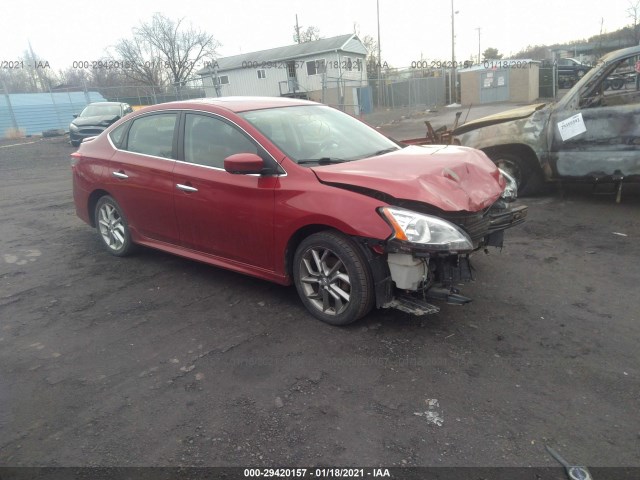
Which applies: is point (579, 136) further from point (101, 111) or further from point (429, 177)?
point (101, 111)

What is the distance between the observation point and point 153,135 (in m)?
4.96

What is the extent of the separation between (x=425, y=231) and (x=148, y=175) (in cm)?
284

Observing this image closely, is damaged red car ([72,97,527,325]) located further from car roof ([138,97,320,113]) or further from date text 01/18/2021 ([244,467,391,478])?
date text 01/18/2021 ([244,467,391,478])

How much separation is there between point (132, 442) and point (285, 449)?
82cm

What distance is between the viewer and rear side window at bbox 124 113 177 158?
4.76 metres

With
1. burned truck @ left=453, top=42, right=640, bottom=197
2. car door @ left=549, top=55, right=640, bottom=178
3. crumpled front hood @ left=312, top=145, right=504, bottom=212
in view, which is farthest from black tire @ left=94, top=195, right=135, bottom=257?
car door @ left=549, top=55, right=640, bottom=178

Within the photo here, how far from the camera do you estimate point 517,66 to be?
101ft

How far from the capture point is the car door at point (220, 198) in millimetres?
4000

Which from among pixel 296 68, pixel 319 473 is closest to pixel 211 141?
pixel 319 473

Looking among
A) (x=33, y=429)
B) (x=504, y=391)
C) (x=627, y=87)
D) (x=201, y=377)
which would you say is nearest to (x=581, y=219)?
(x=627, y=87)

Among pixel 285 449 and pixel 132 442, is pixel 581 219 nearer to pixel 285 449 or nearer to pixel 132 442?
pixel 285 449

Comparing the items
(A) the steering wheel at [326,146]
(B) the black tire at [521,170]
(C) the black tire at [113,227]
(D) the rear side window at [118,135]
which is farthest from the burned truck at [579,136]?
(C) the black tire at [113,227]

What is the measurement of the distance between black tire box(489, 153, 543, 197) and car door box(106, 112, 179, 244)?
183 inches

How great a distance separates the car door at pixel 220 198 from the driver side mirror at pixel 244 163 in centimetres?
17
